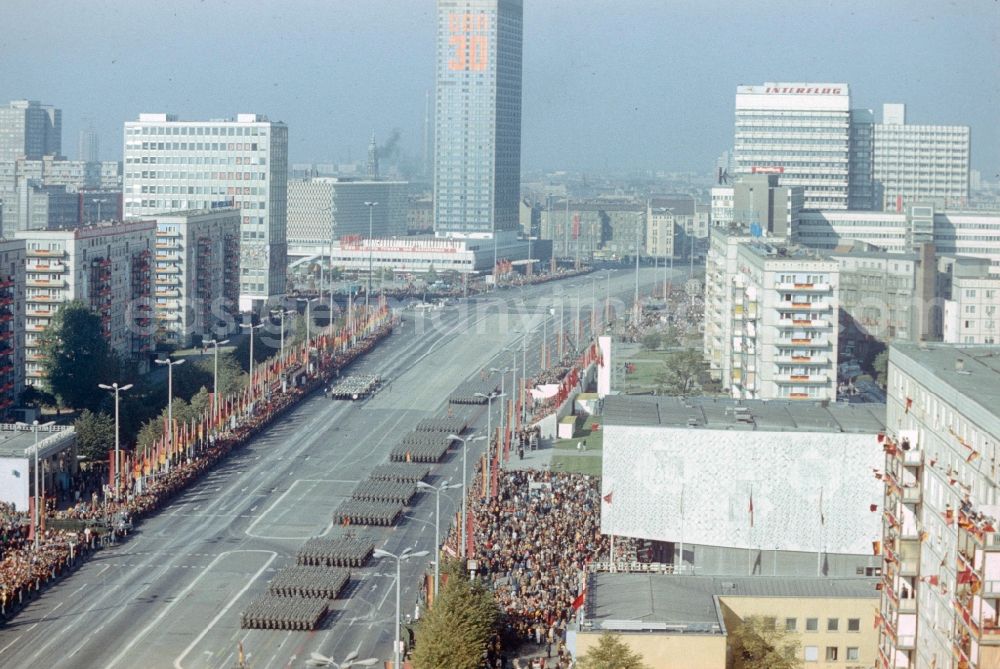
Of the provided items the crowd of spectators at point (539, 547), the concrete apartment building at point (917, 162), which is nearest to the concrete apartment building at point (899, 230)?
the concrete apartment building at point (917, 162)

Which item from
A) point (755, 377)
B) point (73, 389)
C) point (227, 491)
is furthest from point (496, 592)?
point (73, 389)

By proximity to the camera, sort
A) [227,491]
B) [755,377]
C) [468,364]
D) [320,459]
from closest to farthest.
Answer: [227,491], [320,459], [755,377], [468,364]

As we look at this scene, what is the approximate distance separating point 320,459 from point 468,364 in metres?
24.3

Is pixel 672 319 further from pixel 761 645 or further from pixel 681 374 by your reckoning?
pixel 761 645

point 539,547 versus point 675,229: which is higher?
point 675,229

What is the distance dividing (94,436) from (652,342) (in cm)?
4035

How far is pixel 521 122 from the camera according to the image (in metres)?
182

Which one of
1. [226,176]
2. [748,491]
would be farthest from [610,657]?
[226,176]

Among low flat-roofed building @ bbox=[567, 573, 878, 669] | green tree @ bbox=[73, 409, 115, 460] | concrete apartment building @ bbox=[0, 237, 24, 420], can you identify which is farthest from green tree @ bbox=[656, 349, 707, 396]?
low flat-roofed building @ bbox=[567, 573, 878, 669]

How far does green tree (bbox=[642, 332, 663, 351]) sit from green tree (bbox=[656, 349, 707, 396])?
8.64m

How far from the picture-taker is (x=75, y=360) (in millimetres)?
69812

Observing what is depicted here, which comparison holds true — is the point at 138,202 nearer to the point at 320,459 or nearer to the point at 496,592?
the point at 320,459

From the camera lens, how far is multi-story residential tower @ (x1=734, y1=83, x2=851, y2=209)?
12306 cm

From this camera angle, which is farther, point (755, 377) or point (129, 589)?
point (755, 377)
